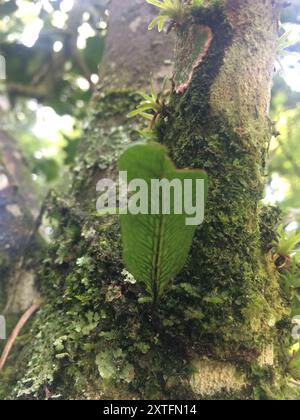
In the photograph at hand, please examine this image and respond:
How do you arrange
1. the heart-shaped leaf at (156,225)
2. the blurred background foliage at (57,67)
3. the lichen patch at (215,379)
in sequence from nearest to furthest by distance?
the heart-shaped leaf at (156,225)
the lichen patch at (215,379)
the blurred background foliage at (57,67)

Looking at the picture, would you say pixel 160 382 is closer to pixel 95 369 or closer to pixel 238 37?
pixel 95 369

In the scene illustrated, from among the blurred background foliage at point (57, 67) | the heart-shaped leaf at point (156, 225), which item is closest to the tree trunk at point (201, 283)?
the heart-shaped leaf at point (156, 225)

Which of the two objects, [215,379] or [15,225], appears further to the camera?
[15,225]

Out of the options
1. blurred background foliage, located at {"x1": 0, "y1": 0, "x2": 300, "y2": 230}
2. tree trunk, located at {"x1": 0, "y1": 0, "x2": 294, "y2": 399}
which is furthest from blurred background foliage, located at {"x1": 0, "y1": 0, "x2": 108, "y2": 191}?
tree trunk, located at {"x1": 0, "y1": 0, "x2": 294, "y2": 399}

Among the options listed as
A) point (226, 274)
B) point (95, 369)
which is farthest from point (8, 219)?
point (226, 274)

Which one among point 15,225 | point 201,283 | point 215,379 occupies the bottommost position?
point 215,379

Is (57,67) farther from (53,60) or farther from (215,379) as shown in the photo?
(215,379)

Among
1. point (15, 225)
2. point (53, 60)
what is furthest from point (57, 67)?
point (15, 225)

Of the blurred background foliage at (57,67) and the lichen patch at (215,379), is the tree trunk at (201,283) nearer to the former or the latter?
the lichen patch at (215,379)
